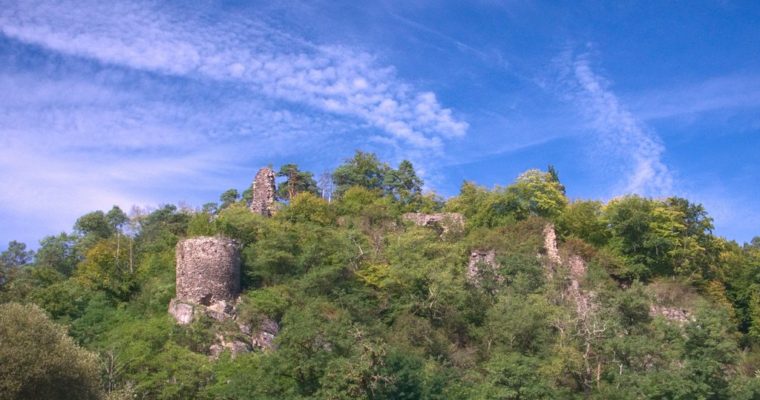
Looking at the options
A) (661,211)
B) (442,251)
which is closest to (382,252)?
(442,251)

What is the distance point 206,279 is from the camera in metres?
32.4

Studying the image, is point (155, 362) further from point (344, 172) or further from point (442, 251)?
point (344, 172)

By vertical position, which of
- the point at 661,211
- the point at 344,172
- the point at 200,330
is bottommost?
the point at 200,330

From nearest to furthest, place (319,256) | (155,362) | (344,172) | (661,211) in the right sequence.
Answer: (155,362), (319,256), (661,211), (344,172)

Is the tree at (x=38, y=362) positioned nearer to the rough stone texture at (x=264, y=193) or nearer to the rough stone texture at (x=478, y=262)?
the rough stone texture at (x=478, y=262)

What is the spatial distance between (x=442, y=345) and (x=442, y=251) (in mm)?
6232

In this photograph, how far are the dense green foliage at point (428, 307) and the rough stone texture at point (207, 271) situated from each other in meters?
Result: 1.13

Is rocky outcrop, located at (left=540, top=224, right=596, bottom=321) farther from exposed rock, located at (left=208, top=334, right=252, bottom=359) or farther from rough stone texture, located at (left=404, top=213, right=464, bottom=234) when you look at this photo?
exposed rock, located at (left=208, top=334, right=252, bottom=359)

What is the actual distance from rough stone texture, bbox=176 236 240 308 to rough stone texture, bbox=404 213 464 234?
12.7m

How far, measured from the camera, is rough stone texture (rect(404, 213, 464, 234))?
136ft

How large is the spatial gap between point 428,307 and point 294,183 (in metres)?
21.2

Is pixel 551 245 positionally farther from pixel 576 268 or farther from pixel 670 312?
pixel 670 312

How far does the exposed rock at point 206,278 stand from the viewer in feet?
104

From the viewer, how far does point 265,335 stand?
1220 inches
